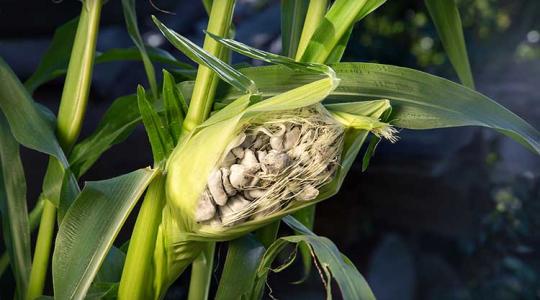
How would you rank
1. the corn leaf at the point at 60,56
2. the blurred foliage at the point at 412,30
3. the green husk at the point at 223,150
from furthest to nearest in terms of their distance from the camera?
1. the blurred foliage at the point at 412,30
2. the corn leaf at the point at 60,56
3. the green husk at the point at 223,150

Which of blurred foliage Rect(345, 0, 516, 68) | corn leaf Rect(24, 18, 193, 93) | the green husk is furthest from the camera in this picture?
blurred foliage Rect(345, 0, 516, 68)

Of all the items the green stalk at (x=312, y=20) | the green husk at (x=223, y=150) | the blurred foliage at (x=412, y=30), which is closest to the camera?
the green husk at (x=223, y=150)

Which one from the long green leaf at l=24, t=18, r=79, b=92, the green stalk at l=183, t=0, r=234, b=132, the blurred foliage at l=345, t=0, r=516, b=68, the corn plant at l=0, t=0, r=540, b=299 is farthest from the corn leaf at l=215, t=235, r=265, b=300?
the blurred foliage at l=345, t=0, r=516, b=68

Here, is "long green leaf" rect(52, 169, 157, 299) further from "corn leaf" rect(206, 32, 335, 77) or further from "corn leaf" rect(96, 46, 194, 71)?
"corn leaf" rect(96, 46, 194, 71)

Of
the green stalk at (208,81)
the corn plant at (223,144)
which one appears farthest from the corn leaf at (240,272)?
the green stalk at (208,81)

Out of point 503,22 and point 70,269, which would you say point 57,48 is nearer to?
point 70,269

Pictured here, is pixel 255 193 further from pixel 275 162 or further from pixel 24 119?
pixel 24 119

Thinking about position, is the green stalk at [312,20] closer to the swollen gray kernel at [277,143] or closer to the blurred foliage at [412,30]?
the swollen gray kernel at [277,143]

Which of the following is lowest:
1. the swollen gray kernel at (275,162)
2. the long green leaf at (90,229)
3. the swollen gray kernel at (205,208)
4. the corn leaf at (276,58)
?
the long green leaf at (90,229)

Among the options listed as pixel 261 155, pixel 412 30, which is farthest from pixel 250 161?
pixel 412 30
